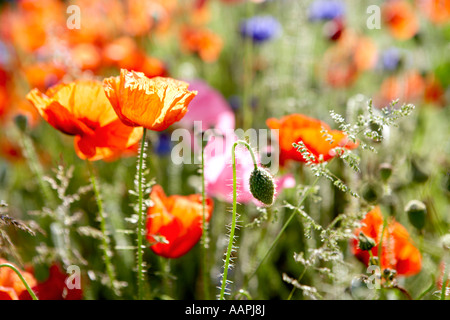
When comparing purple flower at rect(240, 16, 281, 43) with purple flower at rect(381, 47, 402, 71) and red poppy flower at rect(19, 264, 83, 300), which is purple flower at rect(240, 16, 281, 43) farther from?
red poppy flower at rect(19, 264, 83, 300)

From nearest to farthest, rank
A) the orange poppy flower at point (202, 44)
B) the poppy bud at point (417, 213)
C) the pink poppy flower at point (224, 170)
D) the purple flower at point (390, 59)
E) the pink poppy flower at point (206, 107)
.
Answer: the poppy bud at point (417, 213), the pink poppy flower at point (224, 170), the pink poppy flower at point (206, 107), the purple flower at point (390, 59), the orange poppy flower at point (202, 44)

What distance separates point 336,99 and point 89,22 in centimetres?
72

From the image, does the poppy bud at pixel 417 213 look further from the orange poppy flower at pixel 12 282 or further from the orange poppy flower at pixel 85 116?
the orange poppy flower at pixel 12 282

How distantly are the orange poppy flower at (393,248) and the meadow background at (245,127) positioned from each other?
23 mm

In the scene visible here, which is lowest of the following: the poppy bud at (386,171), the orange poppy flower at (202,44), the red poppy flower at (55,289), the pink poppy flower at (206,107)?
the red poppy flower at (55,289)

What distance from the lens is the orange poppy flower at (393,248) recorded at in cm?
64

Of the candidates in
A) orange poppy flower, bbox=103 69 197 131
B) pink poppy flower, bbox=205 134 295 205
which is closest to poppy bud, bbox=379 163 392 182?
pink poppy flower, bbox=205 134 295 205

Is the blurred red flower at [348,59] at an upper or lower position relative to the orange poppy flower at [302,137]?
upper

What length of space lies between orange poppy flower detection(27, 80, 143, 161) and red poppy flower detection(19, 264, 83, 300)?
0.53 feet

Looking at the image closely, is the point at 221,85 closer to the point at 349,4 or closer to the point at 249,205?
the point at 349,4

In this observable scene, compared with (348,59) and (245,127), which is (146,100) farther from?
(348,59)

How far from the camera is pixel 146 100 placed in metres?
0.53

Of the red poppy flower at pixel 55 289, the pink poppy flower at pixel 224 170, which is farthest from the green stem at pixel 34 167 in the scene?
the pink poppy flower at pixel 224 170

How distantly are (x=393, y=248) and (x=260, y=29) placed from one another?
0.88m
